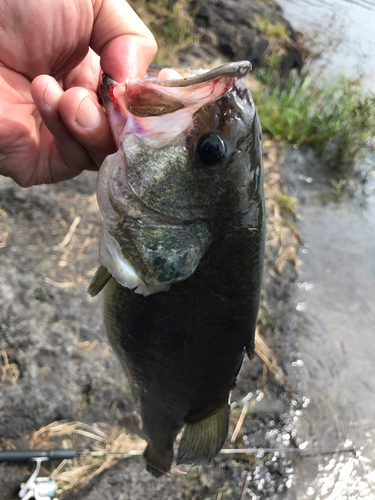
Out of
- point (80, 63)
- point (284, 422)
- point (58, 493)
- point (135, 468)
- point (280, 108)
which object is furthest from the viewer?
point (280, 108)

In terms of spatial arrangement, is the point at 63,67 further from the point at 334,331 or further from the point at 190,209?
the point at 334,331

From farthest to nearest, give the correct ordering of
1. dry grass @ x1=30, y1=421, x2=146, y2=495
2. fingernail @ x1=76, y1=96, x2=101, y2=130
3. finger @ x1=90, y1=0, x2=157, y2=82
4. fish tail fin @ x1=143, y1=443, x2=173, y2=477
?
dry grass @ x1=30, y1=421, x2=146, y2=495, fish tail fin @ x1=143, y1=443, x2=173, y2=477, finger @ x1=90, y1=0, x2=157, y2=82, fingernail @ x1=76, y1=96, x2=101, y2=130

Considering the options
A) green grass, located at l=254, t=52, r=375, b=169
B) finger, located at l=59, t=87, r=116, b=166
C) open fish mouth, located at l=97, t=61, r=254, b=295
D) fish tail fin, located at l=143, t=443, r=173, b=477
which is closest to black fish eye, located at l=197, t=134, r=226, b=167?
open fish mouth, located at l=97, t=61, r=254, b=295

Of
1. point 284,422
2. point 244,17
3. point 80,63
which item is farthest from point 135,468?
point 244,17

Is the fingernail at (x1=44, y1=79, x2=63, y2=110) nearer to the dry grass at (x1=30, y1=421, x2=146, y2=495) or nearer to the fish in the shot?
the fish

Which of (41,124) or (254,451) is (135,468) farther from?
(41,124)

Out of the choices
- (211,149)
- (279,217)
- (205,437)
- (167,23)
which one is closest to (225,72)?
(211,149)
